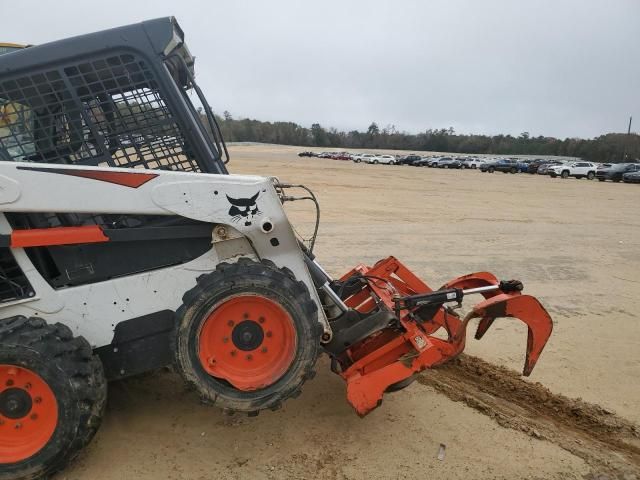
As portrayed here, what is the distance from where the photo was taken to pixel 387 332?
11.3 feet

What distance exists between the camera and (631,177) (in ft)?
107

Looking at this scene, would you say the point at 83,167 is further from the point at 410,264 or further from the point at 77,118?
the point at 410,264

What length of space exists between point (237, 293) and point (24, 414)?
4.46 feet

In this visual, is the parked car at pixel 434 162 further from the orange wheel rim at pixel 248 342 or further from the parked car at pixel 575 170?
the orange wheel rim at pixel 248 342

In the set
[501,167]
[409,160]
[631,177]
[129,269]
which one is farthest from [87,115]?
[409,160]

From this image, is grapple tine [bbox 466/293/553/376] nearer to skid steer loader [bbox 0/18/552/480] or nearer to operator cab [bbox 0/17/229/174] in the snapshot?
skid steer loader [bbox 0/18/552/480]

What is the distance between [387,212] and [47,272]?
11.6 metres

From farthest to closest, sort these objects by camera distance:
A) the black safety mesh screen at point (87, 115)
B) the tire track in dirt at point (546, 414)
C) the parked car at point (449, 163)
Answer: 1. the parked car at point (449, 163)
2. the tire track in dirt at point (546, 414)
3. the black safety mesh screen at point (87, 115)

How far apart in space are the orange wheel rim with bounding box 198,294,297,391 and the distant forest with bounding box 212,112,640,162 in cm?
6745

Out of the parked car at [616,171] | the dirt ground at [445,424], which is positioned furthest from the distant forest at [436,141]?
the dirt ground at [445,424]

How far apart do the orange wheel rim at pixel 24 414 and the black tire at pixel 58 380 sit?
0.03 metres

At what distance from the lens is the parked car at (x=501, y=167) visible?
139 feet

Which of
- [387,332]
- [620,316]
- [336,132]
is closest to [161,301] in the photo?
[387,332]

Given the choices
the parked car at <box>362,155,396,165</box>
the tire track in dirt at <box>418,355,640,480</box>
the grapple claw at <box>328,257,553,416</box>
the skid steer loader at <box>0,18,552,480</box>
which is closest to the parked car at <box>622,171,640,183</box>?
the parked car at <box>362,155,396,165</box>
